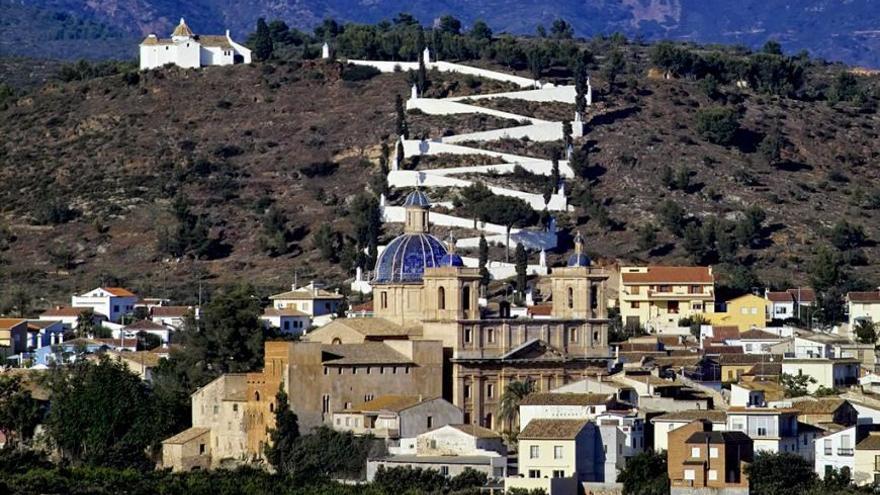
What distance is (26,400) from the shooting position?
84625 mm

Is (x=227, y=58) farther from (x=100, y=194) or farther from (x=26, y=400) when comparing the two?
(x=26, y=400)

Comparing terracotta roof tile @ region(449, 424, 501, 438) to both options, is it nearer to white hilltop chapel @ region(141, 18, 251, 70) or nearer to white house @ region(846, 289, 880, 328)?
Answer: white house @ region(846, 289, 880, 328)

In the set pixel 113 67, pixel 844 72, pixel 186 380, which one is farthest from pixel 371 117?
pixel 186 380

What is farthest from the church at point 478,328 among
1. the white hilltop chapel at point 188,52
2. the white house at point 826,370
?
the white hilltop chapel at point 188,52

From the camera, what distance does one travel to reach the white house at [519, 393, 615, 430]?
246 ft

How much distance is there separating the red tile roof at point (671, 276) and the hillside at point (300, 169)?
723 centimetres

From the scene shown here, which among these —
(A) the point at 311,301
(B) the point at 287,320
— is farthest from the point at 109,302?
(B) the point at 287,320

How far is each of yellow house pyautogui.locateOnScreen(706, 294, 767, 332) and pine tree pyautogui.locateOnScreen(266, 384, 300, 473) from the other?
3359cm

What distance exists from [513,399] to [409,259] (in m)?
7.25

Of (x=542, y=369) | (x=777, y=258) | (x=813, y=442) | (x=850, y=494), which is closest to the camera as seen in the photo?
(x=850, y=494)

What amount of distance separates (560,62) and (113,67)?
25066 mm

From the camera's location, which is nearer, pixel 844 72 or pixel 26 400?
pixel 26 400

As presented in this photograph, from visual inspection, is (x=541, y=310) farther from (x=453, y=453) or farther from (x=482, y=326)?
(x=453, y=453)

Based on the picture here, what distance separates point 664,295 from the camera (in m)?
109
